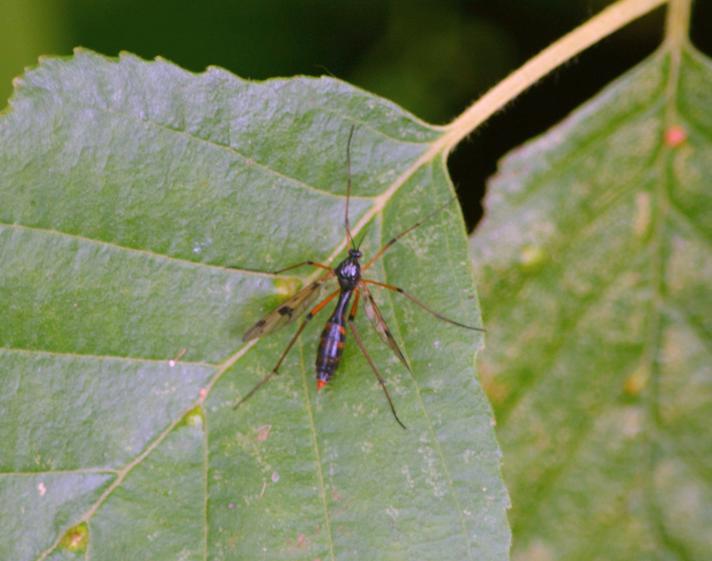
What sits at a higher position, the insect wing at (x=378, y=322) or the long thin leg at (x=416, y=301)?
the long thin leg at (x=416, y=301)

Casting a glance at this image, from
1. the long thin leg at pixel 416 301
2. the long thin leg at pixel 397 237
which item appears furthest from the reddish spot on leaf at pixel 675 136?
the long thin leg at pixel 416 301

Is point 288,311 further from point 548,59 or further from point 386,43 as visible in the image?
point 386,43

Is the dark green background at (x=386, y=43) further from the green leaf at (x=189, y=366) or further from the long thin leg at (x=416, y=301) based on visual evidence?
the green leaf at (x=189, y=366)

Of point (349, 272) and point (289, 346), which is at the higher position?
point (349, 272)

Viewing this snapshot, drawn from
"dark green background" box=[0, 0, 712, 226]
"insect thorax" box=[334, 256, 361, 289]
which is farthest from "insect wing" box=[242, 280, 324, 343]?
"dark green background" box=[0, 0, 712, 226]

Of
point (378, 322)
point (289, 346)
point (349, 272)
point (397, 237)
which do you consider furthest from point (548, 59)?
point (289, 346)

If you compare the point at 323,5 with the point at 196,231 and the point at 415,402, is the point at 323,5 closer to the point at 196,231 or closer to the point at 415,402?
the point at 196,231
